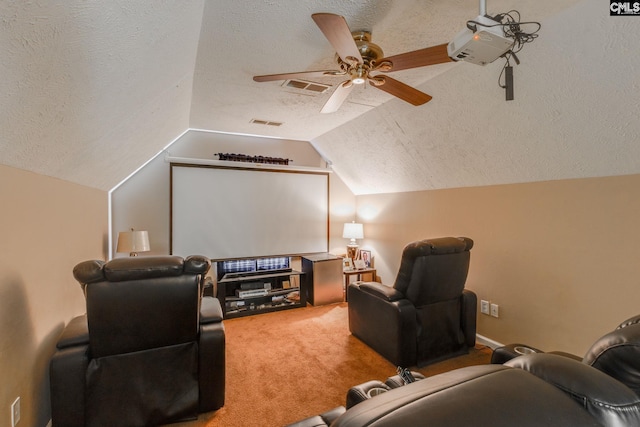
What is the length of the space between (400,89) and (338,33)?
2.69 feet

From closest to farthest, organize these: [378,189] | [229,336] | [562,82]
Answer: [562,82] → [229,336] → [378,189]

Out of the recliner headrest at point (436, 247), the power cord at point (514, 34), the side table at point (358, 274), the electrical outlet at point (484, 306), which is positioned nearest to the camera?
the power cord at point (514, 34)

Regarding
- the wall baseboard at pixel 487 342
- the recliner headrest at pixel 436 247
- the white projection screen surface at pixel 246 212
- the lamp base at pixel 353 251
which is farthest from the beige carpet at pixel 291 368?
the lamp base at pixel 353 251

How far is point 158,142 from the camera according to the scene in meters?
3.28

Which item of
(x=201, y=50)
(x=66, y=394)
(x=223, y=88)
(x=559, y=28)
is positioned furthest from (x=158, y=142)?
(x=559, y=28)

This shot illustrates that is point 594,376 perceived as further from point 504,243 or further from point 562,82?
point 504,243

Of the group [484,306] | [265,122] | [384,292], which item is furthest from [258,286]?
[484,306]

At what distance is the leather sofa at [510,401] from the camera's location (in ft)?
1.40

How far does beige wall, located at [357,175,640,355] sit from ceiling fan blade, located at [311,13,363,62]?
2.04 meters

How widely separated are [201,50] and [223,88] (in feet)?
2.13

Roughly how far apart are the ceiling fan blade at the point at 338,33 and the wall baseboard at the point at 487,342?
294 cm

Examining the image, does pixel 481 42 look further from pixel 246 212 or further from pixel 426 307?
pixel 246 212

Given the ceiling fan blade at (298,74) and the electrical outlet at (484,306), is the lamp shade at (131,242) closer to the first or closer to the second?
the ceiling fan blade at (298,74)

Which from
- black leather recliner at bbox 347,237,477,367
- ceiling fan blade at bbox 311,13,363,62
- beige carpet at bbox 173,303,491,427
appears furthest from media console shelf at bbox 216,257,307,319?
ceiling fan blade at bbox 311,13,363,62
